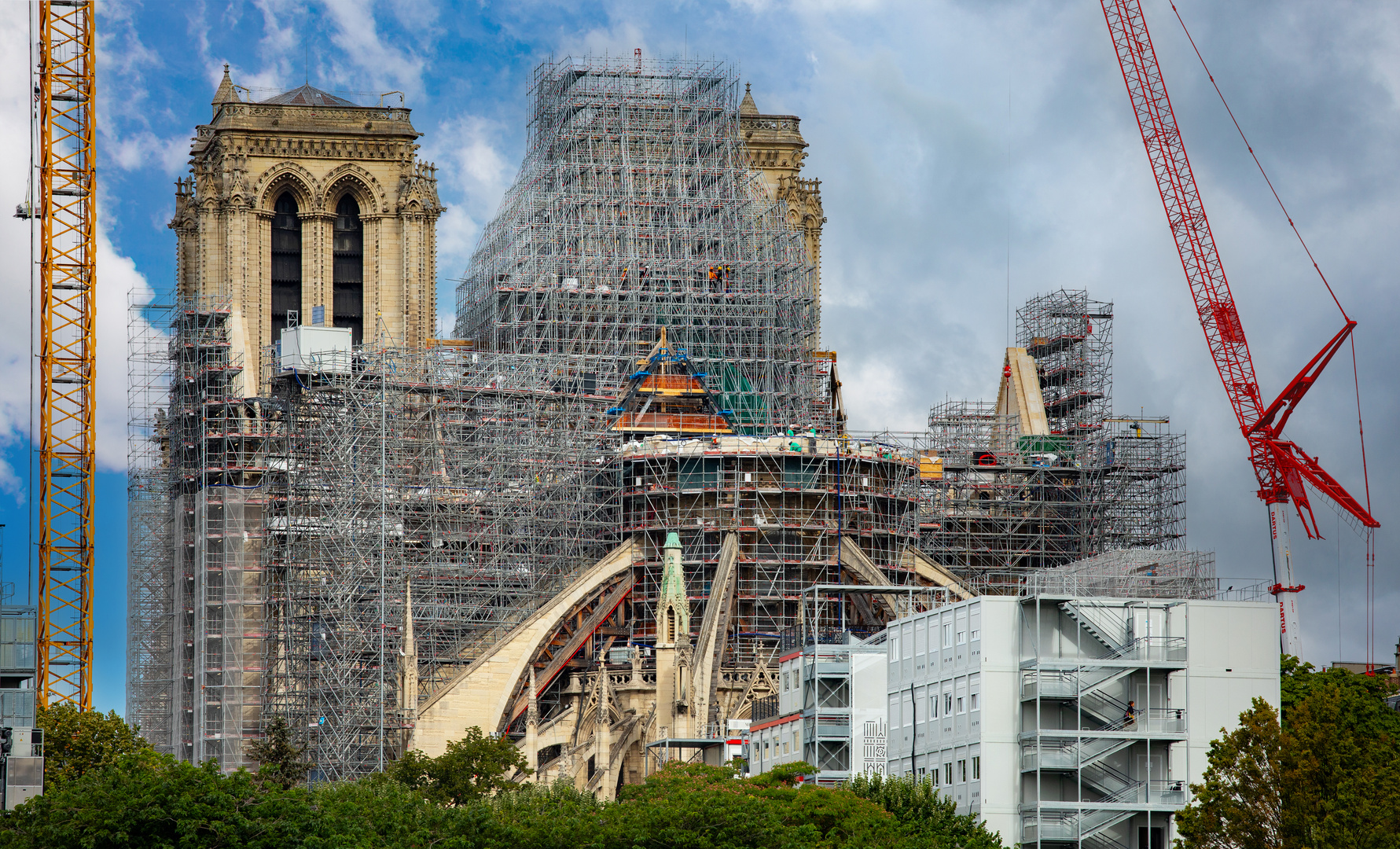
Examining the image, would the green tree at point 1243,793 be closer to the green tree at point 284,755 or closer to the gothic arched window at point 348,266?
the green tree at point 284,755

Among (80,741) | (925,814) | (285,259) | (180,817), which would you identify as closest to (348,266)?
(285,259)

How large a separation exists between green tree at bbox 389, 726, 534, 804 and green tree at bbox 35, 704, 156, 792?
1021 centimetres

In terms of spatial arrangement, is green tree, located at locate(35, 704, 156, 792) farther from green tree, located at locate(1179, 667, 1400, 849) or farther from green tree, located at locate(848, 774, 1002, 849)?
green tree, located at locate(1179, 667, 1400, 849)

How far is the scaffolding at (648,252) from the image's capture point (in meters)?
133

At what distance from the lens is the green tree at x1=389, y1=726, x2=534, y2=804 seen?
329 feet

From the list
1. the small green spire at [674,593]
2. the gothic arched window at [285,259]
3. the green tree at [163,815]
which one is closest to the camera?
the green tree at [163,815]

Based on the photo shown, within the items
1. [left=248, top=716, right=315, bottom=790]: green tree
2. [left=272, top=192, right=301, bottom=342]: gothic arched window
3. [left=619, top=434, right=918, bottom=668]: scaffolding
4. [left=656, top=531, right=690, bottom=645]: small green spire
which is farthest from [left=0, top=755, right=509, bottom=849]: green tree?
[left=272, top=192, right=301, bottom=342]: gothic arched window

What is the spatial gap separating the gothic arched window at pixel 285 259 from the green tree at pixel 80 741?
1811 inches

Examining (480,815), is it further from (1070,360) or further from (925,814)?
(1070,360)

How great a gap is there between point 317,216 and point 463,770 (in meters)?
50.9

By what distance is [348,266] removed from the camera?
148 m

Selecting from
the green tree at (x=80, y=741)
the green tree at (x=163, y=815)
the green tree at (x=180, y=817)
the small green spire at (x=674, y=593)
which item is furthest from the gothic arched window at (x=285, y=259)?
the green tree at (x=163, y=815)

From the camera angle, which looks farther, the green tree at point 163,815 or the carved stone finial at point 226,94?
the carved stone finial at point 226,94

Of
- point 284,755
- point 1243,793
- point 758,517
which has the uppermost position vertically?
point 758,517
